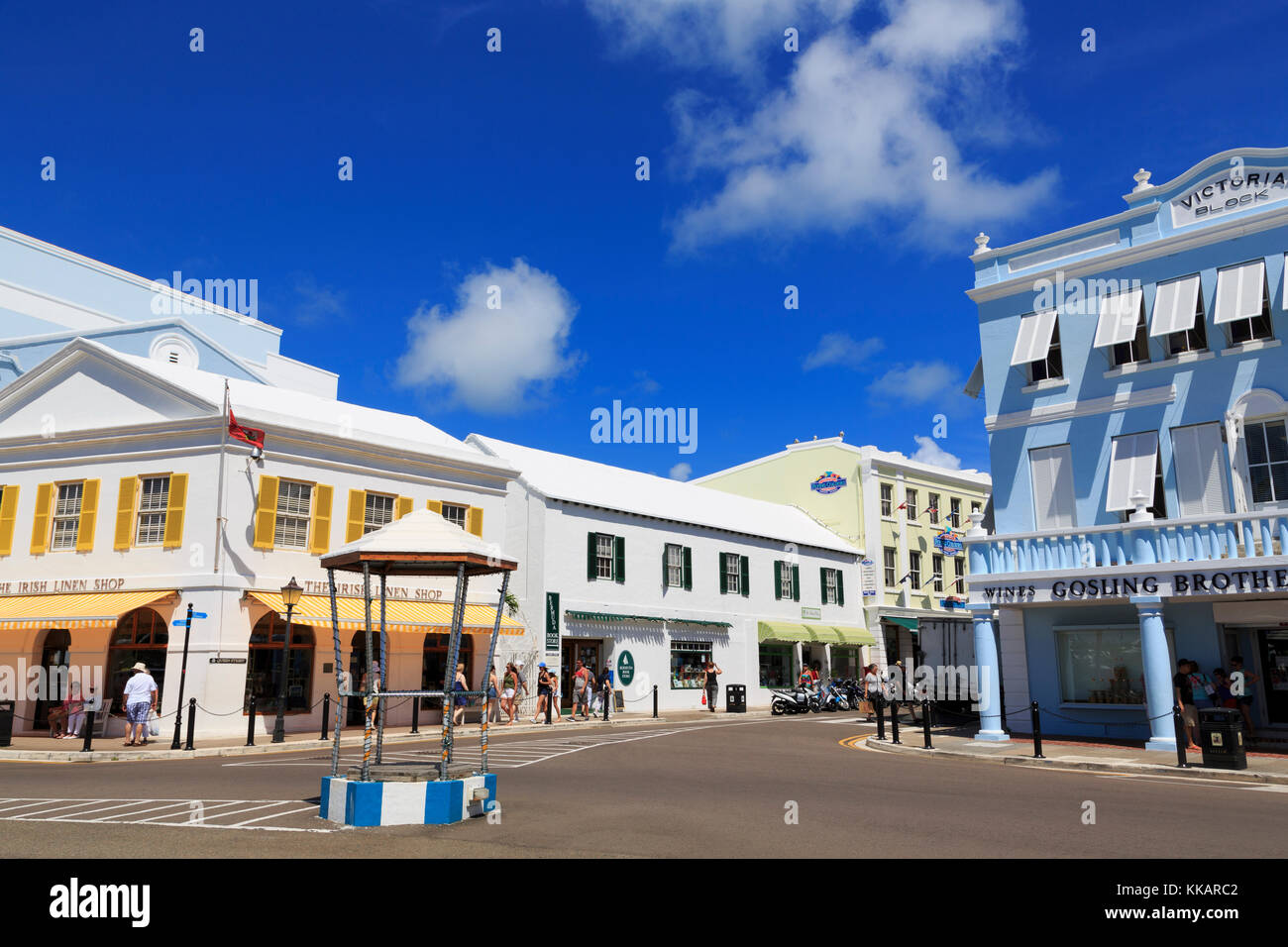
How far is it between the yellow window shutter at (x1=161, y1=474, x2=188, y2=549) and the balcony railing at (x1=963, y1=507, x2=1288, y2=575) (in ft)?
59.9

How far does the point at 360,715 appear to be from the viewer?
2520cm

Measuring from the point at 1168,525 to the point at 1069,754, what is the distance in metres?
4.67

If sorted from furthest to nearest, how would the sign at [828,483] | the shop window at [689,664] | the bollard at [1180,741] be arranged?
the sign at [828,483] < the shop window at [689,664] < the bollard at [1180,741]

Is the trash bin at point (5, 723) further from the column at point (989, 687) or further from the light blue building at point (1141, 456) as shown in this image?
the light blue building at point (1141, 456)

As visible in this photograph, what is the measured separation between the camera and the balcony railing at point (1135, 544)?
16.9 meters

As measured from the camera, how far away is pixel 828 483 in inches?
1753

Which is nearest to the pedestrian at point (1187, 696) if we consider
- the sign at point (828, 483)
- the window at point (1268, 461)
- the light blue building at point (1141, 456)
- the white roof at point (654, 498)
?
the light blue building at point (1141, 456)

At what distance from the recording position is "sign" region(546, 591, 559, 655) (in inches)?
1170

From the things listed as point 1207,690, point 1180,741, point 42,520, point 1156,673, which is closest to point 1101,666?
point 1156,673

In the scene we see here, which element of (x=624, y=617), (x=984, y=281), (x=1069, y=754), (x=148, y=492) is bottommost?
(x=1069, y=754)

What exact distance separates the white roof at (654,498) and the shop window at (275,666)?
8986mm

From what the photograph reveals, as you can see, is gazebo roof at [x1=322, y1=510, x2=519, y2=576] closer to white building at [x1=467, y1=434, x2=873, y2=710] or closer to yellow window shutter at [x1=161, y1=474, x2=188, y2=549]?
yellow window shutter at [x1=161, y1=474, x2=188, y2=549]

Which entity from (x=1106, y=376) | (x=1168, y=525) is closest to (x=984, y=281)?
(x=1106, y=376)
